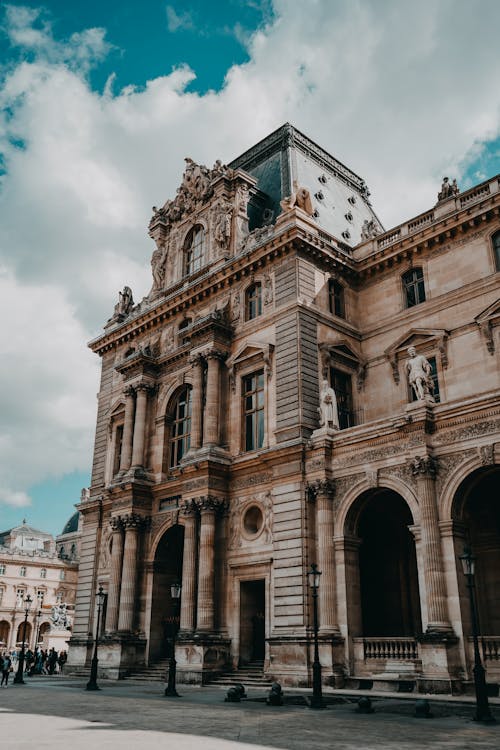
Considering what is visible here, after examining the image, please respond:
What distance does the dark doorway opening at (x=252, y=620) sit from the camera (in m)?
29.2

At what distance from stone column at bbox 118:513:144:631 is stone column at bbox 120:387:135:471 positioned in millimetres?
3209

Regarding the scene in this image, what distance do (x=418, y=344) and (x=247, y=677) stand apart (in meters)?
15.2

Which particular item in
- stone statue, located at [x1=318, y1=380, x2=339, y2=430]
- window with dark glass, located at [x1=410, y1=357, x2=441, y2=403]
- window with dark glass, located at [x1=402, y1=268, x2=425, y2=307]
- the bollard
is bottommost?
the bollard

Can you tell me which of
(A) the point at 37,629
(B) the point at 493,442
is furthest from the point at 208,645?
(A) the point at 37,629

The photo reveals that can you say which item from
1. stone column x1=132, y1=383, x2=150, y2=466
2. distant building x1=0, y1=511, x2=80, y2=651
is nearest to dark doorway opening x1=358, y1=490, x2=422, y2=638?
stone column x1=132, y1=383, x2=150, y2=466

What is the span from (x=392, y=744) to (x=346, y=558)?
13830 millimetres

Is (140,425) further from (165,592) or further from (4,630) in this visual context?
(4,630)

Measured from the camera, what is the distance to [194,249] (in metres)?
39.7

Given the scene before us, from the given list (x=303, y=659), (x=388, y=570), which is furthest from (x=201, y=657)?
(x=388, y=570)

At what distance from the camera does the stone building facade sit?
946 inches

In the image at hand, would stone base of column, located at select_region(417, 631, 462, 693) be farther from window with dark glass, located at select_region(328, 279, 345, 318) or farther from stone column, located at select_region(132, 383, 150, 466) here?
stone column, located at select_region(132, 383, 150, 466)

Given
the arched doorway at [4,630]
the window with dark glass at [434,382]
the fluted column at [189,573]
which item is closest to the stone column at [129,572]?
the fluted column at [189,573]

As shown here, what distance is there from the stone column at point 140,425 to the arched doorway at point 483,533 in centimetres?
1708

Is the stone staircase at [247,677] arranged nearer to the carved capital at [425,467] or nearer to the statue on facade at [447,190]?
the carved capital at [425,467]
